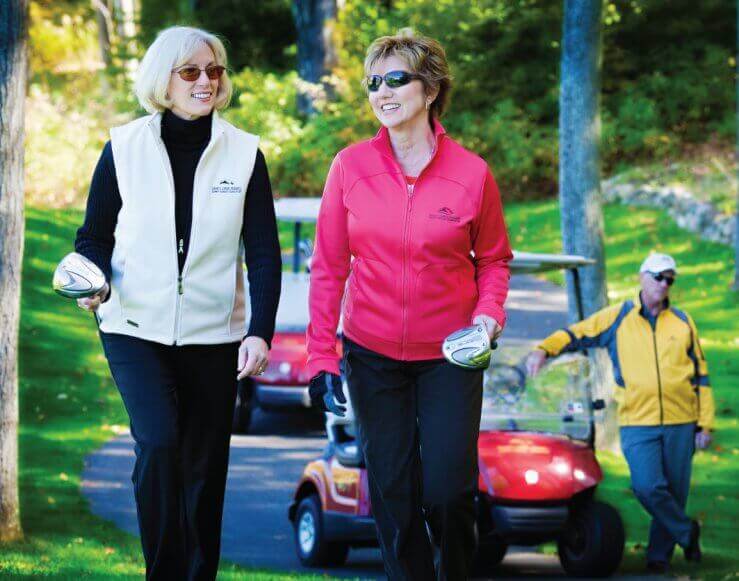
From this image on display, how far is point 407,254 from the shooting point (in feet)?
16.1

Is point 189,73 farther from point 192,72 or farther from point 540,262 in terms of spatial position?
point 540,262

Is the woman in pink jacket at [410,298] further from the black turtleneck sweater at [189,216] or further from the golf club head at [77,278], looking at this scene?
the golf club head at [77,278]

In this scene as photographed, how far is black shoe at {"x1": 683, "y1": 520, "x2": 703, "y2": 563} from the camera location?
9.58m

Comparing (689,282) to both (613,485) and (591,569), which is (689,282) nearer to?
(613,485)

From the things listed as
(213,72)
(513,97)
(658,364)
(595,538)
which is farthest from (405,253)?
(513,97)

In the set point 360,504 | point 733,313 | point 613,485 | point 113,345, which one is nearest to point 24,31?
point 360,504

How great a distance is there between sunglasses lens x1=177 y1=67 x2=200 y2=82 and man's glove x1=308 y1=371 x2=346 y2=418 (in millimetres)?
1024

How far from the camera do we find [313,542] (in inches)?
361

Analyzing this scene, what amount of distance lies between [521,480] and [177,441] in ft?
12.6

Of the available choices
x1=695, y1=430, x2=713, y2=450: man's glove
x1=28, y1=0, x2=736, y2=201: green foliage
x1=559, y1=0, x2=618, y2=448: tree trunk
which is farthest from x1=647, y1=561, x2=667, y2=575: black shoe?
x1=28, y1=0, x2=736, y2=201: green foliage

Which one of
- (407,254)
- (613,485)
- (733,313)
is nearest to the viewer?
(407,254)

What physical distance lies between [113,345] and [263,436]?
9.83m

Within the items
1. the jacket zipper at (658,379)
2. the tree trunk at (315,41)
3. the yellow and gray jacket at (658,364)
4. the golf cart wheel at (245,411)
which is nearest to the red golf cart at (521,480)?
the yellow and gray jacket at (658,364)

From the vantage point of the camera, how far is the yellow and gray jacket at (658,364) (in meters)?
9.79
